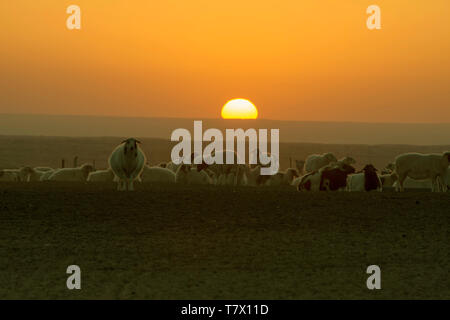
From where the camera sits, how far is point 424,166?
29.2 m

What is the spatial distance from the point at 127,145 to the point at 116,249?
42.0 ft

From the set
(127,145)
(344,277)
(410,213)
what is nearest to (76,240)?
(344,277)

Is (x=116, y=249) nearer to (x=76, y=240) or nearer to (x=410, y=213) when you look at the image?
(x=76, y=240)

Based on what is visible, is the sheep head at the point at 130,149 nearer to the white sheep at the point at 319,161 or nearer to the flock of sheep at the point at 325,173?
the flock of sheep at the point at 325,173

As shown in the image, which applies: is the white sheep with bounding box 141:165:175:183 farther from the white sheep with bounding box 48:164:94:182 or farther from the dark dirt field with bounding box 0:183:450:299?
the dark dirt field with bounding box 0:183:450:299

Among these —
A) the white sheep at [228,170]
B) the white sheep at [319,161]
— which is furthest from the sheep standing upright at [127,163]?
the white sheep at [319,161]

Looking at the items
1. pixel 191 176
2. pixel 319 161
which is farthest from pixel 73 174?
pixel 319 161

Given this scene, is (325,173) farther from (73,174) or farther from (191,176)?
(73,174)

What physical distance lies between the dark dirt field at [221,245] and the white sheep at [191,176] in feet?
56.0

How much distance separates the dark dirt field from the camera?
12.3m

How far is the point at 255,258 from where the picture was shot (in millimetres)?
14469

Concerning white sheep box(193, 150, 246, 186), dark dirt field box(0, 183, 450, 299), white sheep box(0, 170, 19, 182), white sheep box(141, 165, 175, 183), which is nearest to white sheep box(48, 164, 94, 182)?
white sheep box(141, 165, 175, 183)

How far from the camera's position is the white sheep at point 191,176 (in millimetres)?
41094

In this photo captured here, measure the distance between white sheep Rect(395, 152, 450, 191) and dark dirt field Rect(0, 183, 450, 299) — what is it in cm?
519
